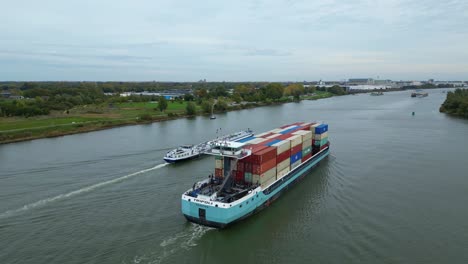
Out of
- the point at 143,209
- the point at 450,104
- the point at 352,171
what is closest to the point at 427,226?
the point at 352,171

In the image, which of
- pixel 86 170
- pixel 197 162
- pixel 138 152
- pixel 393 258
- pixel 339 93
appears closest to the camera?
pixel 393 258

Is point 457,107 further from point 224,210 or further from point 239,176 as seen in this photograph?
point 224,210

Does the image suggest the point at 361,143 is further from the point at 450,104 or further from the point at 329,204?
the point at 450,104

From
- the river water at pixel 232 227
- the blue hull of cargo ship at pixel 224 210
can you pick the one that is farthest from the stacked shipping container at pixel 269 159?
the river water at pixel 232 227

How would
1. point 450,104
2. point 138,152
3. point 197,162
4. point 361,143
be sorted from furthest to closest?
point 450,104 < point 361,143 < point 138,152 < point 197,162

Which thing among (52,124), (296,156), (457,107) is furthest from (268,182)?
(457,107)

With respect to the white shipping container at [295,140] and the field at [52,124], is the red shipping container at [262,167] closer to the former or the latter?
the white shipping container at [295,140]
